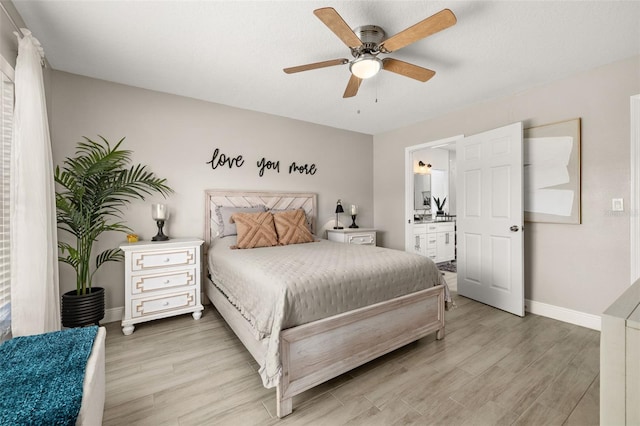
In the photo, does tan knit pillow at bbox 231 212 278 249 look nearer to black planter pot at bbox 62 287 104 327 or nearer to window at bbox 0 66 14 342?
black planter pot at bbox 62 287 104 327

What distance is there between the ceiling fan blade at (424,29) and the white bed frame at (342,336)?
5.91ft

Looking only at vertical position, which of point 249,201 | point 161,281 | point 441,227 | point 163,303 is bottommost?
point 163,303

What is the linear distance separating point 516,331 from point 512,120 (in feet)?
7.47

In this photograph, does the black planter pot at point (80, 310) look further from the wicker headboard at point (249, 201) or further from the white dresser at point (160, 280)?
the wicker headboard at point (249, 201)

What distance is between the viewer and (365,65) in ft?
6.50

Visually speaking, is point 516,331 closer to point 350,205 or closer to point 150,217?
point 350,205

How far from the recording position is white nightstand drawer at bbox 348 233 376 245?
4.14m

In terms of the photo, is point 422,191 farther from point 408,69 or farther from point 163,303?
point 163,303

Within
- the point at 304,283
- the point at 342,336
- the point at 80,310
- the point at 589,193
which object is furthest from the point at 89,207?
the point at 589,193

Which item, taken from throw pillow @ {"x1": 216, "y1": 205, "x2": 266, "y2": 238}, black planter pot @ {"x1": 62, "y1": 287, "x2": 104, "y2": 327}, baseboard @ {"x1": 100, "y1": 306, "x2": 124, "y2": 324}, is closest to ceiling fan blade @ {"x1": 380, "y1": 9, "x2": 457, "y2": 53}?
throw pillow @ {"x1": 216, "y1": 205, "x2": 266, "y2": 238}

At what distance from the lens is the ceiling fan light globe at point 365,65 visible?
196 cm

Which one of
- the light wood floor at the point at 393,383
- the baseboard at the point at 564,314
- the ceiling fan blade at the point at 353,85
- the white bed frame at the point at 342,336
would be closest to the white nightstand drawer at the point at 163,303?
the light wood floor at the point at 393,383

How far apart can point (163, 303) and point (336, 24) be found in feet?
9.17

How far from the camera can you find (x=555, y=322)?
271 cm
